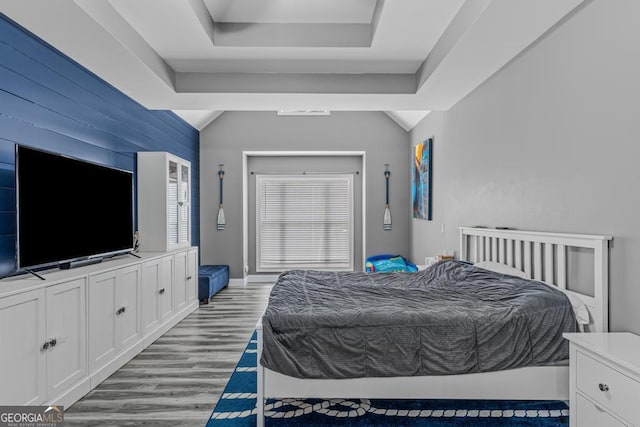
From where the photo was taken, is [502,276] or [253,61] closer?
[502,276]

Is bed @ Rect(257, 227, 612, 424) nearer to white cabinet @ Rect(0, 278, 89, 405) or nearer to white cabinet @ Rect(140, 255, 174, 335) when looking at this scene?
white cabinet @ Rect(0, 278, 89, 405)

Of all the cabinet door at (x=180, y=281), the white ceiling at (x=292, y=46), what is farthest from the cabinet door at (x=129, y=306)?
the white ceiling at (x=292, y=46)

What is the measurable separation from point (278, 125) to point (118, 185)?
336cm

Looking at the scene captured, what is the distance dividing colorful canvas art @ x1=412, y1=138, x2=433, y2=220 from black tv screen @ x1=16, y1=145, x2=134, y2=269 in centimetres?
350

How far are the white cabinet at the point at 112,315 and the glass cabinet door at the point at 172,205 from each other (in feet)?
3.13

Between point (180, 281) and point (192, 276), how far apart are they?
0.41 metres

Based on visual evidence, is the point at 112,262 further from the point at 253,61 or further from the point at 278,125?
the point at 278,125

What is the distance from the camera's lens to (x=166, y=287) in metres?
4.05

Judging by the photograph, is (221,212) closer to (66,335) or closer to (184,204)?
(184,204)

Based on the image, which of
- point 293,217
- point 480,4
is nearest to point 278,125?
point 293,217

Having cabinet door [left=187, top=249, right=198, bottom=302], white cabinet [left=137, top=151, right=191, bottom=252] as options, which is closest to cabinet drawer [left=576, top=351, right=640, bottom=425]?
white cabinet [left=137, top=151, right=191, bottom=252]

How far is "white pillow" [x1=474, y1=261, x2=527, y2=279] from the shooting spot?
2.85m

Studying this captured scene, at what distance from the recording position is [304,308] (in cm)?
236

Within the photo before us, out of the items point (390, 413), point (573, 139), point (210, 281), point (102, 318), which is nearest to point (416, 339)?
point (390, 413)
